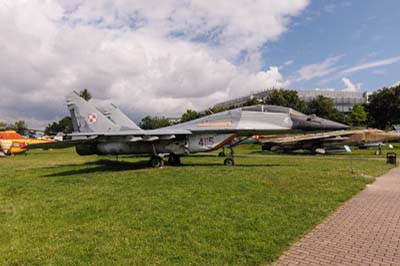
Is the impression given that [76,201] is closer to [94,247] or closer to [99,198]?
[99,198]

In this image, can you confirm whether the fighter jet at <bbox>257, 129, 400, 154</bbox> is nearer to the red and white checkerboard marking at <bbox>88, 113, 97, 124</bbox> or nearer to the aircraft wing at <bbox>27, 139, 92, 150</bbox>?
the red and white checkerboard marking at <bbox>88, 113, 97, 124</bbox>

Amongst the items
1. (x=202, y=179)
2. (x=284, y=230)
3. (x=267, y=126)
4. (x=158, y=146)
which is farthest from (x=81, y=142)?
(x=284, y=230)

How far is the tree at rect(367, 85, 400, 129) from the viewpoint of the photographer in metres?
47.6

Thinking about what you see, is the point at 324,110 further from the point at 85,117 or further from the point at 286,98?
the point at 85,117

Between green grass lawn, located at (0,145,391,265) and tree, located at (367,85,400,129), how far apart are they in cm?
4698

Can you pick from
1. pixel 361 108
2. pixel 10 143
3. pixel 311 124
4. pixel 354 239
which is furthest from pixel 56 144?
pixel 361 108

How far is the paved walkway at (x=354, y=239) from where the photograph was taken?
12.0 feet

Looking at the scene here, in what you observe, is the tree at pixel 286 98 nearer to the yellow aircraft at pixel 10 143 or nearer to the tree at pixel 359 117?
the tree at pixel 359 117

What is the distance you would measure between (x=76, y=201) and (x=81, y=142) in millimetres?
6760

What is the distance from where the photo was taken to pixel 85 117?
50.6ft

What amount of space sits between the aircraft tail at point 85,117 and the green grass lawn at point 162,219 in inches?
251

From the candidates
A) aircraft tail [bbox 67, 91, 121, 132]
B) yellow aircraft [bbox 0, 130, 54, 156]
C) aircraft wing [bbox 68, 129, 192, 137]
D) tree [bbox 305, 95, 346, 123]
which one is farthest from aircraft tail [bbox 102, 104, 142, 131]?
tree [bbox 305, 95, 346, 123]

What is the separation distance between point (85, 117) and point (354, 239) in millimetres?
14147

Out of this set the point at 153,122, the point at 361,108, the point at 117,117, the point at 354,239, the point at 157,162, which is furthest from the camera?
the point at 153,122
